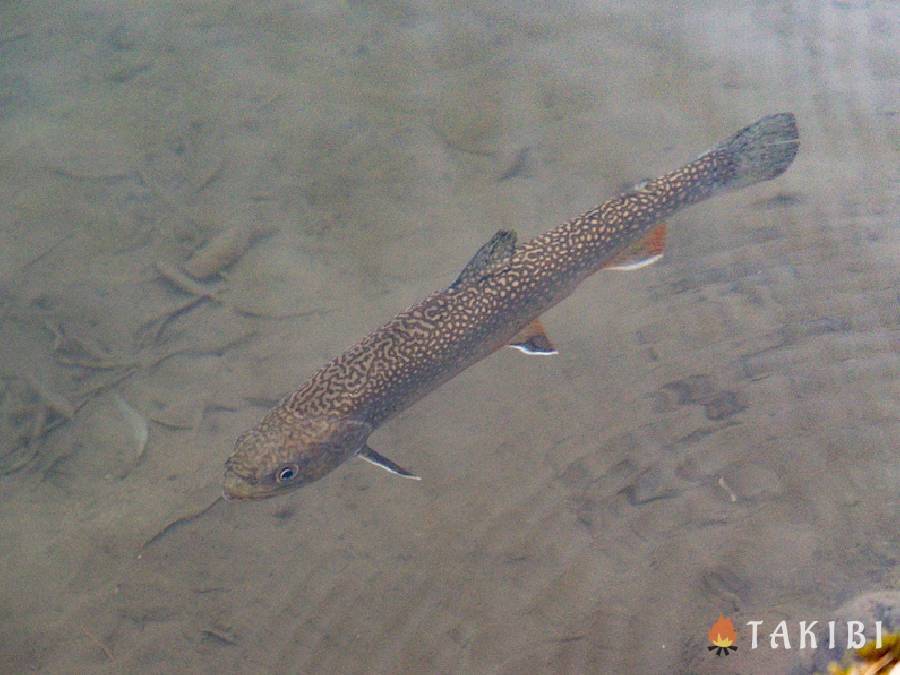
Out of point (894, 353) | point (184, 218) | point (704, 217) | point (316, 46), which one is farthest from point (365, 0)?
point (894, 353)

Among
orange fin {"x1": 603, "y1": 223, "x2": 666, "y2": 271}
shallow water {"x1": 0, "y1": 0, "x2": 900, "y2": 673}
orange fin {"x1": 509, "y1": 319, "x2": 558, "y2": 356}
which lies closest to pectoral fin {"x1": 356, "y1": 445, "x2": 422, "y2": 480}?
shallow water {"x1": 0, "y1": 0, "x2": 900, "y2": 673}

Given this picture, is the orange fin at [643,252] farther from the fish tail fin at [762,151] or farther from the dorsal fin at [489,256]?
the dorsal fin at [489,256]

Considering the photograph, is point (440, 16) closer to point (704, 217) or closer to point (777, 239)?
point (704, 217)

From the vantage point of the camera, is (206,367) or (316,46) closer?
(206,367)

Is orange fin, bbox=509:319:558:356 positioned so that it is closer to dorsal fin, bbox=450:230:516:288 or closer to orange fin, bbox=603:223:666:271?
dorsal fin, bbox=450:230:516:288

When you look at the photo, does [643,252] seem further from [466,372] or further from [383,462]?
[383,462]
